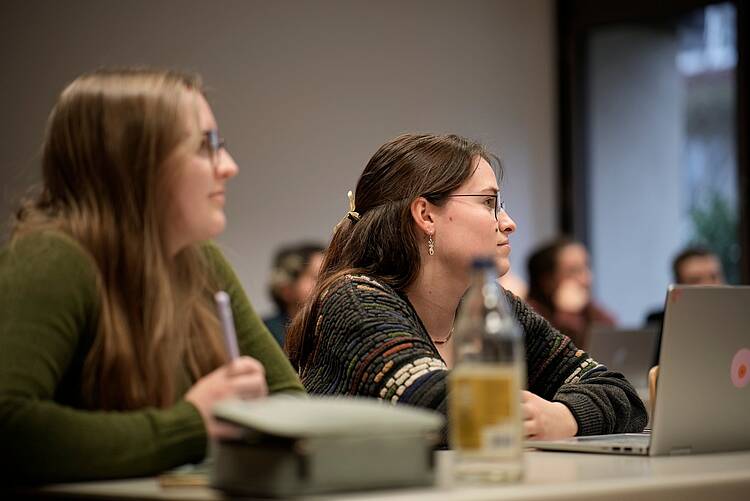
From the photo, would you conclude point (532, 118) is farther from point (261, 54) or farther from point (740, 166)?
point (261, 54)

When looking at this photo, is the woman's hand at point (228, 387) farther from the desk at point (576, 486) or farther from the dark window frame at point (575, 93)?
the dark window frame at point (575, 93)

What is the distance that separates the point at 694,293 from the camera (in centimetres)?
156

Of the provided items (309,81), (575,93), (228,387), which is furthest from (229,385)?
(575,93)

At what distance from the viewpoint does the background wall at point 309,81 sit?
15.1 ft

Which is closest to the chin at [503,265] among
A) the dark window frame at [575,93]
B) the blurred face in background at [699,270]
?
the blurred face in background at [699,270]

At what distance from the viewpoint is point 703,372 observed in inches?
62.6

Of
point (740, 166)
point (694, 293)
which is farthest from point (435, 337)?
point (740, 166)

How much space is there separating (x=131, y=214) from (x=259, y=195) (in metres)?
3.83

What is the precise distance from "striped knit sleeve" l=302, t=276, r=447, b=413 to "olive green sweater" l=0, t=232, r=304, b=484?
0.51 m

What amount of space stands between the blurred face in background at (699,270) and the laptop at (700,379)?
395 cm

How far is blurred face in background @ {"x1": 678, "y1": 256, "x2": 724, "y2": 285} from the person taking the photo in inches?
216

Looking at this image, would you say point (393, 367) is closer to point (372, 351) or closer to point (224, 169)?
point (372, 351)

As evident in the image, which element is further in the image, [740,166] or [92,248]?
[740,166]

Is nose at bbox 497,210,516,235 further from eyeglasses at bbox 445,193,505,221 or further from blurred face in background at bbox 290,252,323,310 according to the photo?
blurred face in background at bbox 290,252,323,310
